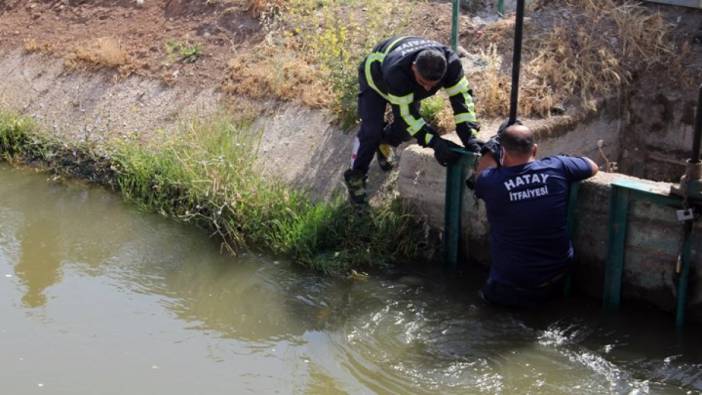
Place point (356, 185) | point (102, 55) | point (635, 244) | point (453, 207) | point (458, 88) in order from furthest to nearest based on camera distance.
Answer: point (102, 55)
point (356, 185)
point (453, 207)
point (458, 88)
point (635, 244)

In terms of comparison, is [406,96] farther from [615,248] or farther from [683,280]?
[683,280]

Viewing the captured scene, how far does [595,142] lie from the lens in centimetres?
877

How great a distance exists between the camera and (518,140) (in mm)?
6414

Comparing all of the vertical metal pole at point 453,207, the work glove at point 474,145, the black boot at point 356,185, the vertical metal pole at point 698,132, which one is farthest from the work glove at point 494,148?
the vertical metal pole at point 698,132

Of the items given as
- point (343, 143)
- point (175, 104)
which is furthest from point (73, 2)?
point (343, 143)

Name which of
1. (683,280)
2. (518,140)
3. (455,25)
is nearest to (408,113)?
(518,140)

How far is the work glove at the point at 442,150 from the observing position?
23.8 ft

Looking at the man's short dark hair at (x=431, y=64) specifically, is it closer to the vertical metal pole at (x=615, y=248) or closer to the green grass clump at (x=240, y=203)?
the green grass clump at (x=240, y=203)

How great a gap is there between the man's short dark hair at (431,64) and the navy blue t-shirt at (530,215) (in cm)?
84

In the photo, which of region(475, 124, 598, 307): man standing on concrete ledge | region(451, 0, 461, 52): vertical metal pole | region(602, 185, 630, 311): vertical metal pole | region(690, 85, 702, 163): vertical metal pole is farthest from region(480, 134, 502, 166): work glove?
region(451, 0, 461, 52): vertical metal pole

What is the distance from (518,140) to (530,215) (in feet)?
1.72

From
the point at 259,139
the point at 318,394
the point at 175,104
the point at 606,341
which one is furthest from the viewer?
the point at 175,104

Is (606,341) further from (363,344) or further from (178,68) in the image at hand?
(178,68)

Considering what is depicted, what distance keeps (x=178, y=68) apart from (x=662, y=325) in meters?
6.27
